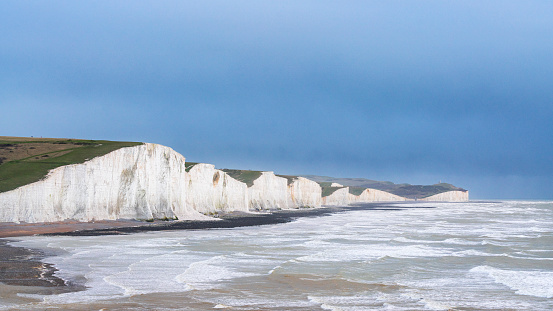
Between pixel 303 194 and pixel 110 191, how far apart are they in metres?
77.0

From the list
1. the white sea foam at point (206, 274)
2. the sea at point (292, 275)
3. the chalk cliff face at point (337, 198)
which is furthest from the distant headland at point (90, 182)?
the chalk cliff face at point (337, 198)

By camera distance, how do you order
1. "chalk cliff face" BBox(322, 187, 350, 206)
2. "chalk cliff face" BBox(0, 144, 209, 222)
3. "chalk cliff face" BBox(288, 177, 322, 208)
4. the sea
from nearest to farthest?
1. the sea
2. "chalk cliff face" BBox(0, 144, 209, 222)
3. "chalk cliff face" BBox(288, 177, 322, 208)
4. "chalk cliff face" BBox(322, 187, 350, 206)

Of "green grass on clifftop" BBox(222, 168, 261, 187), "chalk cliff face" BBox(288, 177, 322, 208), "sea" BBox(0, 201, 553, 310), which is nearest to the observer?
"sea" BBox(0, 201, 553, 310)

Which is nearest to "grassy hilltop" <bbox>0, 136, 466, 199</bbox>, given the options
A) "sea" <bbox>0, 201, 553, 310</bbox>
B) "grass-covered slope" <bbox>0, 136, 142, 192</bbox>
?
"grass-covered slope" <bbox>0, 136, 142, 192</bbox>

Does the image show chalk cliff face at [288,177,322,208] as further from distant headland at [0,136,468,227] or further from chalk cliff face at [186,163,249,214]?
distant headland at [0,136,468,227]

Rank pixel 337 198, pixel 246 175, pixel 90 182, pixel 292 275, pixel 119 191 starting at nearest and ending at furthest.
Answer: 1. pixel 292 275
2. pixel 90 182
3. pixel 119 191
4. pixel 246 175
5. pixel 337 198

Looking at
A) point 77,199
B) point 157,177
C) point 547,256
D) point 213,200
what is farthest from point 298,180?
point 547,256

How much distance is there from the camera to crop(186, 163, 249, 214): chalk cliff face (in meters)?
61.8

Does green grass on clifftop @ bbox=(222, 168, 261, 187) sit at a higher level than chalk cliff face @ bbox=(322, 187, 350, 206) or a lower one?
higher

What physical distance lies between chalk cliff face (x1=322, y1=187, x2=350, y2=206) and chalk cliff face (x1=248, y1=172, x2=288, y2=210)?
5126 centimetres

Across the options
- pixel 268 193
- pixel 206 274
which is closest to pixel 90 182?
pixel 206 274

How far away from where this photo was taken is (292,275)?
16.1 metres

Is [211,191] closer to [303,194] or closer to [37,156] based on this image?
[37,156]

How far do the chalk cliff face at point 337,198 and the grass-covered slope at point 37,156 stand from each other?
110 meters
